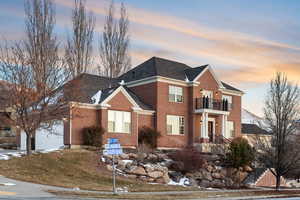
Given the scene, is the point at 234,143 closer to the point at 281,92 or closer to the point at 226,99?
the point at 281,92

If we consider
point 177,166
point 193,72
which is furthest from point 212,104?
point 177,166

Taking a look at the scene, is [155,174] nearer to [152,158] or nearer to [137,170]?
[137,170]

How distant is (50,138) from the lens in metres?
38.1

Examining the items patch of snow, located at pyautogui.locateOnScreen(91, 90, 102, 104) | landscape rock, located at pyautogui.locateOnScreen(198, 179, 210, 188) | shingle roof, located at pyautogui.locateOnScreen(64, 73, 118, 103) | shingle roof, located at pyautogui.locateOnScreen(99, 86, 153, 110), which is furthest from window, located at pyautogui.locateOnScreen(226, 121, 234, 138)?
patch of snow, located at pyautogui.locateOnScreen(91, 90, 102, 104)

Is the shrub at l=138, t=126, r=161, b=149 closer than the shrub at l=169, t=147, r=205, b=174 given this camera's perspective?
No

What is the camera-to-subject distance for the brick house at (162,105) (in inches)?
1505

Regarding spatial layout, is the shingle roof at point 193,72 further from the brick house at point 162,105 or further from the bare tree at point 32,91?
the bare tree at point 32,91

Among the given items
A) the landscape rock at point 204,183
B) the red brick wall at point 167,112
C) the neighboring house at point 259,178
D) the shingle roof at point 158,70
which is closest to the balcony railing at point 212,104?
the red brick wall at point 167,112

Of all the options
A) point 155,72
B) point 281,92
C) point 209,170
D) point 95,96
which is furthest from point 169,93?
point 281,92

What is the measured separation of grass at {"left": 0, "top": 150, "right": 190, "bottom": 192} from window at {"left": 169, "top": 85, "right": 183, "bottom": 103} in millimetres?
12949

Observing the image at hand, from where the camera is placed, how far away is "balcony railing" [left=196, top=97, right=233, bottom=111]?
43.8m

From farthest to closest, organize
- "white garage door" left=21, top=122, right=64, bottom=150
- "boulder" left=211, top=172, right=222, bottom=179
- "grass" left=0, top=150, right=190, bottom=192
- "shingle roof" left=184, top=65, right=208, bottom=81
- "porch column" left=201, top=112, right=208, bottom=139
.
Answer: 1. "shingle roof" left=184, top=65, right=208, bottom=81
2. "porch column" left=201, top=112, right=208, bottom=139
3. "white garage door" left=21, top=122, right=64, bottom=150
4. "boulder" left=211, top=172, right=222, bottom=179
5. "grass" left=0, top=150, right=190, bottom=192

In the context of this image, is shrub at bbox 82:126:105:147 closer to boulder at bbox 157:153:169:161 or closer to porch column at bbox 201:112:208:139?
boulder at bbox 157:153:169:161

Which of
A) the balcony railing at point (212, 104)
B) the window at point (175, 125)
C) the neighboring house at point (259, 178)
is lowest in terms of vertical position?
the neighboring house at point (259, 178)
